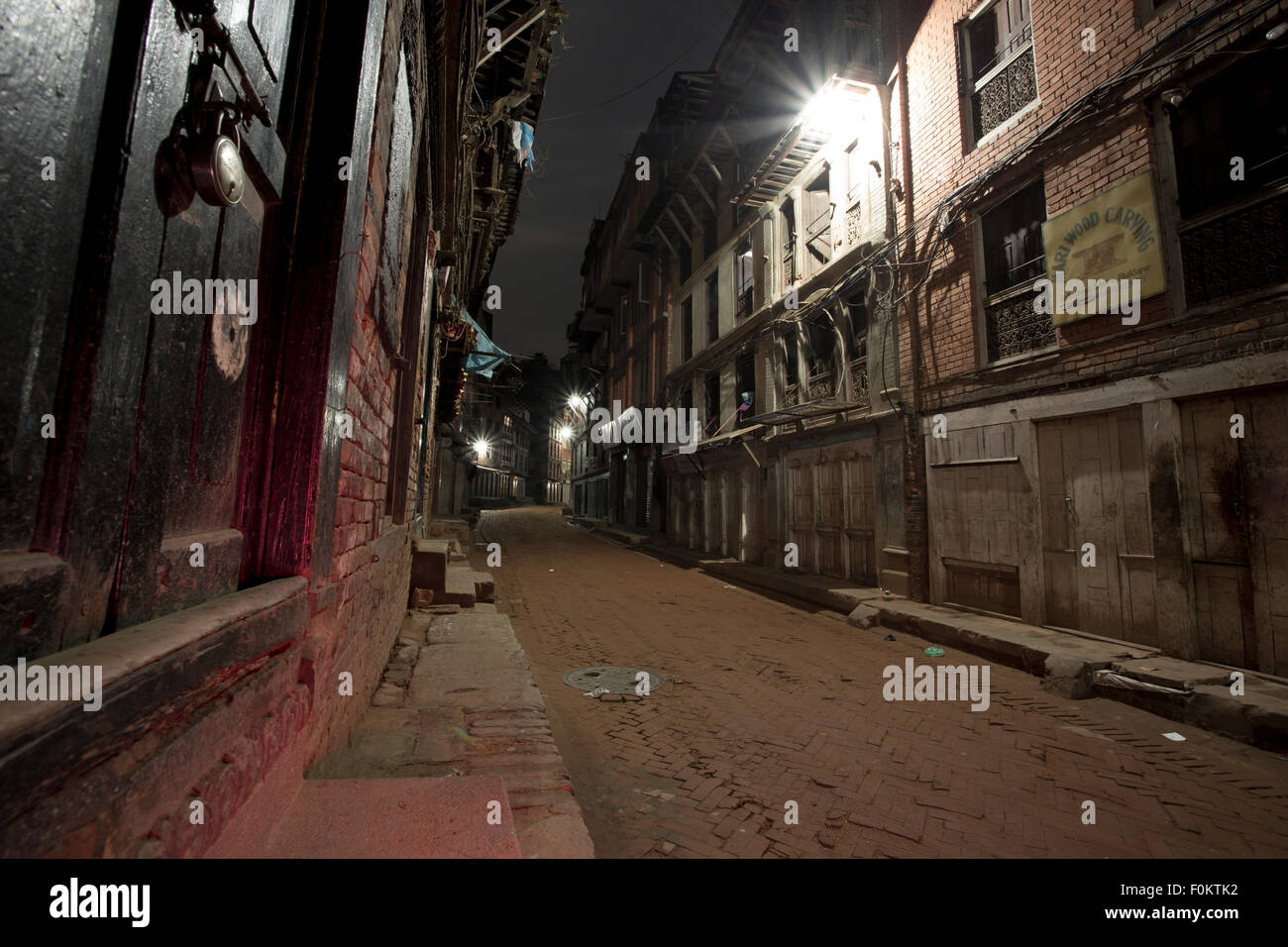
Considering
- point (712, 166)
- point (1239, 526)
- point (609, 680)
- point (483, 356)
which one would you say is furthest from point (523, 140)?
point (1239, 526)

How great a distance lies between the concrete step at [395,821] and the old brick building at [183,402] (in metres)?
0.11

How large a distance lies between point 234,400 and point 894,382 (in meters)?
9.86

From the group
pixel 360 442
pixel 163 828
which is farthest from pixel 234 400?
pixel 163 828

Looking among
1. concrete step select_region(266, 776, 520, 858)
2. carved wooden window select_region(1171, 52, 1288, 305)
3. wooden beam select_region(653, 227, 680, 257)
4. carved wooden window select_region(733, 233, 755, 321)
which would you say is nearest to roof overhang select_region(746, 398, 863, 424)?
carved wooden window select_region(733, 233, 755, 321)

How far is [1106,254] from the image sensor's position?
642 centimetres

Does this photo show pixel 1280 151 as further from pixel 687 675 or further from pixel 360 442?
pixel 360 442

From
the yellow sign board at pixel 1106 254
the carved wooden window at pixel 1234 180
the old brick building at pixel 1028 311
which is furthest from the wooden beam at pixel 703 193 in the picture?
the carved wooden window at pixel 1234 180

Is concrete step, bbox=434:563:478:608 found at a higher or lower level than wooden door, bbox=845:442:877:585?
lower

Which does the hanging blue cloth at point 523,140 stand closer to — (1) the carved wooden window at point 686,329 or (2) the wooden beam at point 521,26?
(2) the wooden beam at point 521,26

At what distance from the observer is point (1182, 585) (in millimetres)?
5590
